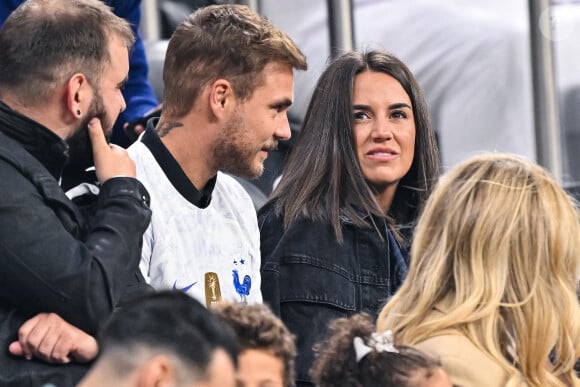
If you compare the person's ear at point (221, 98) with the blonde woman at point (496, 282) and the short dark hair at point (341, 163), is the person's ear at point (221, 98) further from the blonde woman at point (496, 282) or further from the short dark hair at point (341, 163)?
the blonde woman at point (496, 282)

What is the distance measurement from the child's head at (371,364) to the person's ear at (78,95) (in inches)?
34.1

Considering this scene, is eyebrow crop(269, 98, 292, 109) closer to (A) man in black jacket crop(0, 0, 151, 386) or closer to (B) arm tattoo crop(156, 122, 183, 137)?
(B) arm tattoo crop(156, 122, 183, 137)

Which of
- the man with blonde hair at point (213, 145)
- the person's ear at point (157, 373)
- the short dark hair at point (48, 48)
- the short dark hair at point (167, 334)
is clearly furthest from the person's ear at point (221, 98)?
the person's ear at point (157, 373)

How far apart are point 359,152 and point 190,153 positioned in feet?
2.51

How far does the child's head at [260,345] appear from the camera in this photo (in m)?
3.16

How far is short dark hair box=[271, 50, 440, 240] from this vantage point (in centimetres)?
448

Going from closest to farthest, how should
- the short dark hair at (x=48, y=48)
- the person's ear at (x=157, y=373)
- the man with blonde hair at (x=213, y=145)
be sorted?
1. the person's ear at (x=157, y=373)
2. the short dark hair at (x=48, y=48)
3. the man with blonde hair at (x=213, y=145)

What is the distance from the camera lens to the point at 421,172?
15.8 feet

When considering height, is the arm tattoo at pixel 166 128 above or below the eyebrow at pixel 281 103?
below

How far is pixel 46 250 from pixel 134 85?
83.2 inches

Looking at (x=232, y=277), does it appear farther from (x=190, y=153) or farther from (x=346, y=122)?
(x=346, y=122)

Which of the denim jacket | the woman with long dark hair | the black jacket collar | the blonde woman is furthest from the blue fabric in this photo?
the blonde woman

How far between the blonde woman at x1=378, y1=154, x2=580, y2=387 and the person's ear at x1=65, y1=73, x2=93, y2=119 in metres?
0.90

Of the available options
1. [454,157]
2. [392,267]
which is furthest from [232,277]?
[454,157]
